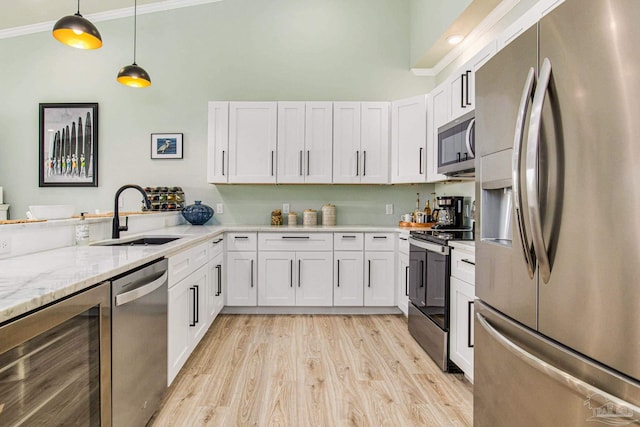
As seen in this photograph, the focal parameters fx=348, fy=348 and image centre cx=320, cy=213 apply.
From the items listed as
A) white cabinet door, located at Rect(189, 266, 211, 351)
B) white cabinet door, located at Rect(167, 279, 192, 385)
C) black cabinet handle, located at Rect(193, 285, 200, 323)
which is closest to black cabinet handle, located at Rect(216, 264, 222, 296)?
white cabinet door, located at Rect(189, 266, 211, 351)

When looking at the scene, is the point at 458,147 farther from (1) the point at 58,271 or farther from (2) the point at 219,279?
(1) the point at 58,271

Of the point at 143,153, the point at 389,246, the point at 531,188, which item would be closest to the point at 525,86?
the point at 531,188

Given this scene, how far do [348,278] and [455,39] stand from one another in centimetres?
252

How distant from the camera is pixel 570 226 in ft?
3.01

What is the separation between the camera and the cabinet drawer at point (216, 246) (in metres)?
3.02

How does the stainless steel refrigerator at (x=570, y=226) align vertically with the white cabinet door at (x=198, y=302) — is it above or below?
above

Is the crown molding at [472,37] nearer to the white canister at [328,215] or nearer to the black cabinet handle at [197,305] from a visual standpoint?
the white canister at [328,215]

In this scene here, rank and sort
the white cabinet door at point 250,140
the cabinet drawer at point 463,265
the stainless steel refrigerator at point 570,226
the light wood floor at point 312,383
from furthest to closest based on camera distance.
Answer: the white cabinet door at point 250,140 < the cabinet drawer at point 463,265 < the light wood floor at point 312,383 < the stainless steel refrigerator at point 570,226

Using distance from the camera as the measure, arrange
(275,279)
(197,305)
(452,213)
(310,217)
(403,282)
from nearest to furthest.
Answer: (197,305), (452,213), (403,282), (275,279), (310,217)

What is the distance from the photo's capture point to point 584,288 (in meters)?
0.88

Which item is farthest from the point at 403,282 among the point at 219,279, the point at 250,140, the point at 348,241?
the point at 250,140

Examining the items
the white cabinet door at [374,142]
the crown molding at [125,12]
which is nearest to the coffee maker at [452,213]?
the white cabinet door at [374,142]

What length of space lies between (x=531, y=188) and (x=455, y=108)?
214cm

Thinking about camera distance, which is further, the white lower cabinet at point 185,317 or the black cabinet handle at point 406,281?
the black cabinet handle at point 406,281
